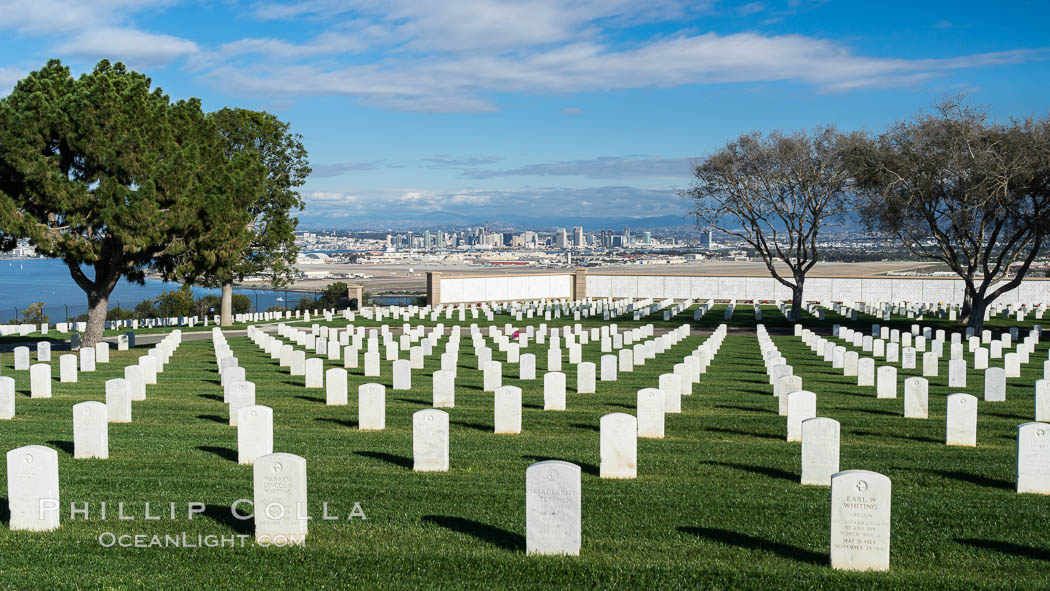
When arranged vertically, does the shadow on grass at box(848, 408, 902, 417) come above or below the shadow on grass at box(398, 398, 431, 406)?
below

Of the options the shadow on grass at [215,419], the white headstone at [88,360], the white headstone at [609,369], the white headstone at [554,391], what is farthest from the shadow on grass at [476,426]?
the white headstone at [88,360]

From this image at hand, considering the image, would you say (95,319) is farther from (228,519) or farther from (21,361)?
(228,519)

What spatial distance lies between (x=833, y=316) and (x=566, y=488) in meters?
42.0

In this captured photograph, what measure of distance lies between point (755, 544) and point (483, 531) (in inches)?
96.7

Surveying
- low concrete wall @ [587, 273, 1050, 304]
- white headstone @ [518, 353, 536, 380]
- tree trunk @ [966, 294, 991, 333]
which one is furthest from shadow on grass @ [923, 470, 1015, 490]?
low concrete wall @ [587, 273, 1050, 304]

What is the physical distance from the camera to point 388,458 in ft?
38.0

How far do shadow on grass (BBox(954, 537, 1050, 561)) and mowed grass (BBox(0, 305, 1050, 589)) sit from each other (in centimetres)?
2

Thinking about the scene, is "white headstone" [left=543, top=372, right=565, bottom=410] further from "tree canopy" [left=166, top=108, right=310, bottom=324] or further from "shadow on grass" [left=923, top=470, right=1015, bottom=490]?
"tree canopy" [left=166, top=108, right=310, bottom=324]

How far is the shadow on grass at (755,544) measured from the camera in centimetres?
768

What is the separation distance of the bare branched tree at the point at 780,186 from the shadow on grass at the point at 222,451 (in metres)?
34.9

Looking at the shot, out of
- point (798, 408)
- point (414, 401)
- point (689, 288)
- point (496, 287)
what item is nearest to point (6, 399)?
point (414, 401)

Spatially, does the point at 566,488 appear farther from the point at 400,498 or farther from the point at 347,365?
the point at 347,365

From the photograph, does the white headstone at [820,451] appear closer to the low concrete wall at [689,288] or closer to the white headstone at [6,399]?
the white headstone at [6,399]

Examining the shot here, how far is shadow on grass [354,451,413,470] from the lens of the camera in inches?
444
